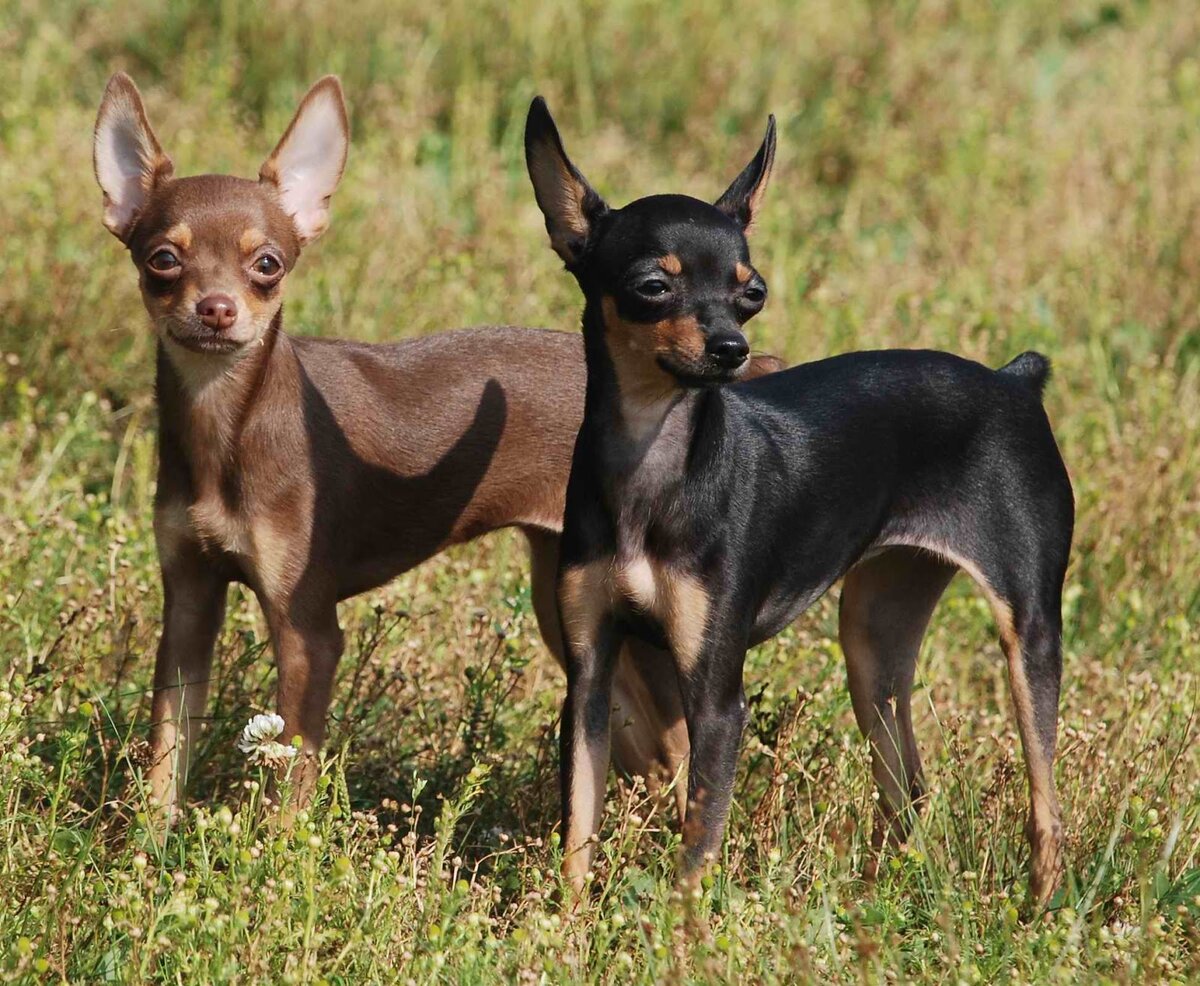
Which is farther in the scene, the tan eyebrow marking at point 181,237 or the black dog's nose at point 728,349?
the tan eyebrow marking at point 181,237

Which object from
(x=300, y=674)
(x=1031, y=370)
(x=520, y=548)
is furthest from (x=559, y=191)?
(x=520, y=548)

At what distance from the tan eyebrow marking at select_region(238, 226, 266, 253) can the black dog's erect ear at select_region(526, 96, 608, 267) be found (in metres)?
0.84

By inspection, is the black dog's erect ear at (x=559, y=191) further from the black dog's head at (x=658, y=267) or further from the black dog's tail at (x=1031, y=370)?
the black dog's tail at (x=1031, y=370)

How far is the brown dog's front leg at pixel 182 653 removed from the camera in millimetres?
5227

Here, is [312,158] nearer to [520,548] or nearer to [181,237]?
[181,237]

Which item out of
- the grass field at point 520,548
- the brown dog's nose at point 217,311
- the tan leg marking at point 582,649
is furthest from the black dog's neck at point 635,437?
the brown dog's nose at point 217,311

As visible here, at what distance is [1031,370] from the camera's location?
5.64 m

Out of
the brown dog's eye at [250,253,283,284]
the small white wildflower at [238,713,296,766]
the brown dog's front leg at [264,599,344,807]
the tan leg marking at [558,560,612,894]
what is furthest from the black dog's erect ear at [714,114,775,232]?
the small white wildflower at [238,713,296,766]

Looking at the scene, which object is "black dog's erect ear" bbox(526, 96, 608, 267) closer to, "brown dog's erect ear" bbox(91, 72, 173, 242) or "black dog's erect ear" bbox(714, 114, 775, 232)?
"black dog's erect ear" bbox(714, 114, 775, 232)

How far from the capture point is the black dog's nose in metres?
4.29

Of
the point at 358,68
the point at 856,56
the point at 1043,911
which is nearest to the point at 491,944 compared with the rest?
the point at 1043,911

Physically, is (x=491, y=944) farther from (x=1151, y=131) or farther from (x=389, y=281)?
(x=1151, y=131)

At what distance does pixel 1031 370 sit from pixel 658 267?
1.70 m

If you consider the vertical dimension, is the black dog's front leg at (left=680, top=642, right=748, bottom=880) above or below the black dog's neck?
below
